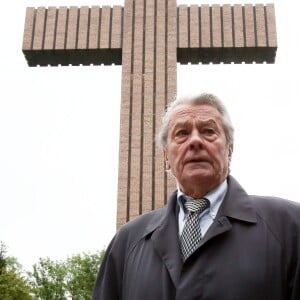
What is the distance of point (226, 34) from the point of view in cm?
2127

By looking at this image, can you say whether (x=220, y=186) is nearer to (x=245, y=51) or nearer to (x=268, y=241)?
(x=268, y=241)

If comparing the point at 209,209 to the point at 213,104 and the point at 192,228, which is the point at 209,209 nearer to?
the point at 192,228

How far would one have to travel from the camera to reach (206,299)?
2.04 m

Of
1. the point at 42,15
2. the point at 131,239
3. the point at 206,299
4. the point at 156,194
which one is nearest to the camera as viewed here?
the point at 206,299

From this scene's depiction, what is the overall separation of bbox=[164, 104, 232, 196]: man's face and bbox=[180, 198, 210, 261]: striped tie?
0.27ft

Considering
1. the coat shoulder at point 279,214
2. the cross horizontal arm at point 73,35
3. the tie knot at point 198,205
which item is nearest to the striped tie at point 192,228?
the tie knot at point 198,205

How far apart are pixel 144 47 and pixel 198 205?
66.9ft

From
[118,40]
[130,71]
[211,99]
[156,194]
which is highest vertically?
[118,40]

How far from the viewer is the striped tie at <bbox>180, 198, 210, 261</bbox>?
2.22m

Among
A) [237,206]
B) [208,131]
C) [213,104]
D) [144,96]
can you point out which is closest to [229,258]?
[237,206]

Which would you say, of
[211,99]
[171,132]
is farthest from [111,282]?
[211,99]

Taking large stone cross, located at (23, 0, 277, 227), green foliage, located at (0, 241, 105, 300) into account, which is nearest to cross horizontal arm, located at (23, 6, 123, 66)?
large stone cross, located at (23, 0, 277, 227)

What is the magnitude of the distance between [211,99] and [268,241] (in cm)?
79

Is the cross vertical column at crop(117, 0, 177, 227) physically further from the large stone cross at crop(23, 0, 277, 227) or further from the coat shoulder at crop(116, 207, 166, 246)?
the coat shoulder at crop(116, 207, 166, 246)
